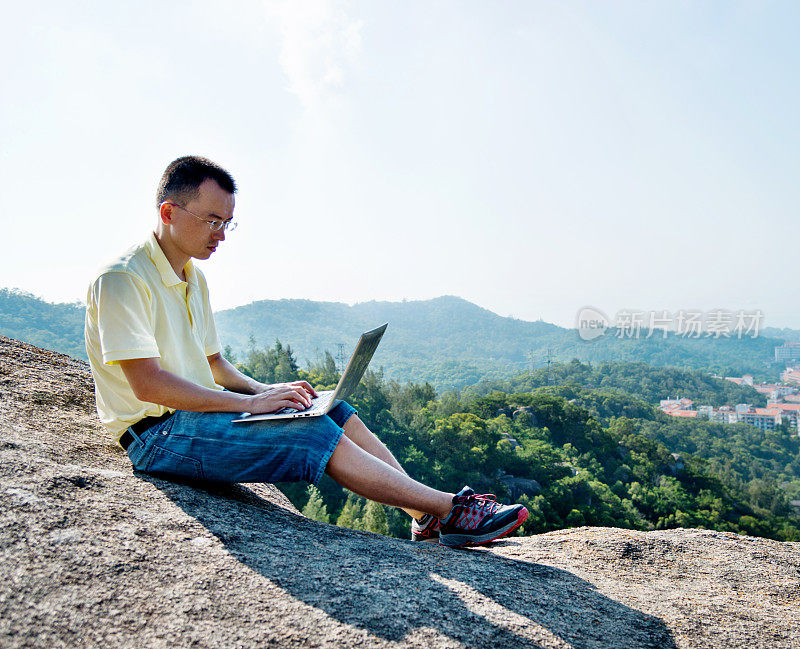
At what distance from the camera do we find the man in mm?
2125

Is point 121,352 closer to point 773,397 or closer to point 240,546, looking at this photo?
point 240,546

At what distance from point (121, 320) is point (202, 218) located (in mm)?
637

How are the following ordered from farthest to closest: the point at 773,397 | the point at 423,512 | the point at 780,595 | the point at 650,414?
the point at 773,397, the point at 650,414, the point at 780,595, the point at 423,512

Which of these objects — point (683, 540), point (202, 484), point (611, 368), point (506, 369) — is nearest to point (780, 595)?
point (683, 540)

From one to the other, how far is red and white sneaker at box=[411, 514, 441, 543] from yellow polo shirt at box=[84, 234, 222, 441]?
1.27 m

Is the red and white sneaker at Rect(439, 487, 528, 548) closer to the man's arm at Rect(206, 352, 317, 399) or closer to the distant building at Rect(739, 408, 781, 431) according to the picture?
A: the man's arm at Rect(206, 352, 317, 399)

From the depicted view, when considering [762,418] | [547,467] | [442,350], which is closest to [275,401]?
[547,467]

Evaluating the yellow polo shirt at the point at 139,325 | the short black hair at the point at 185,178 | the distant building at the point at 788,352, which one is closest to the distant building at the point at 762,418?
the yellow polo shirt at the point at 139,325

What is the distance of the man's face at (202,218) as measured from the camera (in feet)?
7.92

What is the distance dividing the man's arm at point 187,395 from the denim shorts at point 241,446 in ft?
0.22

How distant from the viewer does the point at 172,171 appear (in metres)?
2.43

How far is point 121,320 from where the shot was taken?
6.80ft

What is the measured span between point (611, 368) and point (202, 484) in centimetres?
11649

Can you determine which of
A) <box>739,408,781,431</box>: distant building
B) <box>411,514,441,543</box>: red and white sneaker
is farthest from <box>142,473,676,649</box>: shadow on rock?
<box>739,408,781,431</box>: distant building
